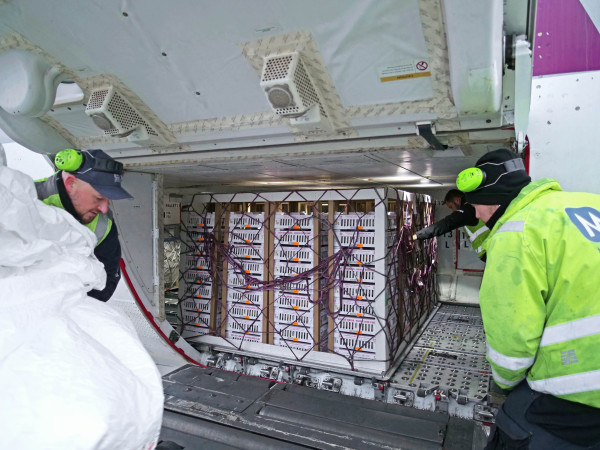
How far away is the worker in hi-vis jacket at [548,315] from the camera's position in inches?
59.0

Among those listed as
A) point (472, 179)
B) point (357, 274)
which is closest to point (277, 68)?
point (472, 179)

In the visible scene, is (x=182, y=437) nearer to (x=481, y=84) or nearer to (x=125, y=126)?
(x=125, y=126)

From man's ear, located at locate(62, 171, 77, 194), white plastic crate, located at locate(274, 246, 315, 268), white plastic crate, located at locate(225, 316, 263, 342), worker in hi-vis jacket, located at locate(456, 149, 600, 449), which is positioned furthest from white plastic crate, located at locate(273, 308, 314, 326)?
man's ear, located at locate(62, 171, 77, 194)

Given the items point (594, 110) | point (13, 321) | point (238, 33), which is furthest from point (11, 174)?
point (594, 110)

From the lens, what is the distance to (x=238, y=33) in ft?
6.23

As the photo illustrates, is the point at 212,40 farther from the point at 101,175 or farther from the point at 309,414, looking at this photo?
the point at 309,414

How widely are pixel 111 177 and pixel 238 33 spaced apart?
1028mm

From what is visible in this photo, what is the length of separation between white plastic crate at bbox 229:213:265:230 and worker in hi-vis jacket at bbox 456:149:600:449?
283 centimetres

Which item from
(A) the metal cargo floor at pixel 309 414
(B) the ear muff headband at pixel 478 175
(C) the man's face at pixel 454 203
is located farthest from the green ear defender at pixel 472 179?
(C) the man's face at pixel 454 203

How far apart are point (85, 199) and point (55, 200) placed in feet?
0.49

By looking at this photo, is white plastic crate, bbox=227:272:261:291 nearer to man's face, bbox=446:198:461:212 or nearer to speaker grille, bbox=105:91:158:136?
speaker grille, bbox=105:91:158:136

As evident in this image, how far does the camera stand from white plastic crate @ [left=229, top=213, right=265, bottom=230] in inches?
168

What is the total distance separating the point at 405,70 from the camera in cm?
190

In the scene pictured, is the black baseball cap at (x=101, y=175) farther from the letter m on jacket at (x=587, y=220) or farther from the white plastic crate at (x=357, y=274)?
the white plastic crate at (x=357, y=274)
